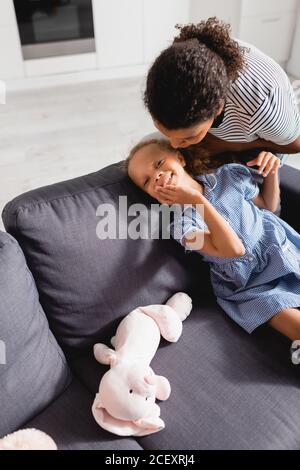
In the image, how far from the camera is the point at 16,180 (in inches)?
101

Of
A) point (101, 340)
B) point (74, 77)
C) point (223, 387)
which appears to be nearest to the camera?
point (223, 387)

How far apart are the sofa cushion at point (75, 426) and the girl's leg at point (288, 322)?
1.59ft

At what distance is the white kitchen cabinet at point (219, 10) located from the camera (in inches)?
139

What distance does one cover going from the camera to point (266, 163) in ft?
4.63

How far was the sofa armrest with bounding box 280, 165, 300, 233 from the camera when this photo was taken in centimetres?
150

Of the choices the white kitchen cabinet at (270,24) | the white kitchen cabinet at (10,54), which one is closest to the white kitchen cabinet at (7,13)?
the white kitchen cabinet at (10,54)

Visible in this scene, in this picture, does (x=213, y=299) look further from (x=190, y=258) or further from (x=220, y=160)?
(x=220, y=160)

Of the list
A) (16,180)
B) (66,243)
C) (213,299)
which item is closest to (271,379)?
(213,299)

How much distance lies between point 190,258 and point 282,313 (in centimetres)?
31

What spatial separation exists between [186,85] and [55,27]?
2.89m

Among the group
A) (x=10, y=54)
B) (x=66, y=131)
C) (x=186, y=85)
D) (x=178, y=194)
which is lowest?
(x=66, y=131)

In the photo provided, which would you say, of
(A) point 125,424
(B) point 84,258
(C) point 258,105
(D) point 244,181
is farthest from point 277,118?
(A) point 125,424
